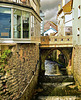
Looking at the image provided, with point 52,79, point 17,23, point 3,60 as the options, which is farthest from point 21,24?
point 52,79

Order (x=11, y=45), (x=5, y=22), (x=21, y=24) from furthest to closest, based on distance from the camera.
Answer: (x=21, y=24)
(x=11, y=45)
(x=5, y=22)

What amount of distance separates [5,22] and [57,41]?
9.50m

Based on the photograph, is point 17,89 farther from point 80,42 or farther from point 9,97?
point 80,42

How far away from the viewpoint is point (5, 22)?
5.57m

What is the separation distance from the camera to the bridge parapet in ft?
46.2

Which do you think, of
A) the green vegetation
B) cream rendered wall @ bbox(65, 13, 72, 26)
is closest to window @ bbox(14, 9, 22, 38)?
the green vegetation

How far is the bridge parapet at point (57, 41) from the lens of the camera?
46.2 ft

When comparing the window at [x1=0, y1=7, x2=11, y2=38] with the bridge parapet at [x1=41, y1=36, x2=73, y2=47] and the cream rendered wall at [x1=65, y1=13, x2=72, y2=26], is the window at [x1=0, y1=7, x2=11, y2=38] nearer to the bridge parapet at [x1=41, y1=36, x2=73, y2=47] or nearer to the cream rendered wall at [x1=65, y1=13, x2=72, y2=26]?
the bridge parapet at [x1=41, y1=36, x2=73, y2=47]

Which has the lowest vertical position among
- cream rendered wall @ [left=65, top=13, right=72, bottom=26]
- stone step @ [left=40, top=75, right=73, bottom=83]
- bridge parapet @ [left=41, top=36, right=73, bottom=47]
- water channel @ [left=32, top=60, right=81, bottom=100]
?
water channel @ [left=32, top=60, right=81, bottom=100]

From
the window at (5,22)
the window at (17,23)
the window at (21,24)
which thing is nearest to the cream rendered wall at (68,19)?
the window at (21,24)

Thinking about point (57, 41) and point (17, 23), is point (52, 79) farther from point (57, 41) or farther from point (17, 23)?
point (17, 23)

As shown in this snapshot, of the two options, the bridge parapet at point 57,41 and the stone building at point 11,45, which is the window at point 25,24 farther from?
the bridge parapet at point 57,41

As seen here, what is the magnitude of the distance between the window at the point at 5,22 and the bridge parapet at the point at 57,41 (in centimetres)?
863

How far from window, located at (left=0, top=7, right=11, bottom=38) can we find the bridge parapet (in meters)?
8.63
